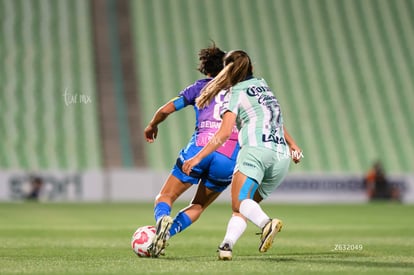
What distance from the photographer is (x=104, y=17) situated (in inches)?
1286

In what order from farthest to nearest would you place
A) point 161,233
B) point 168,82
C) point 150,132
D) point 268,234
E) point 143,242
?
1. point 168,82
2. point 150,132
3. point 143,242
4. point 161,233
5. point 268,234

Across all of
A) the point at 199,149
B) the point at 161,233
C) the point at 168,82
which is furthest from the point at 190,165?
the point at 168,82

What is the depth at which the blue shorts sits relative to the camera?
8.48 metres

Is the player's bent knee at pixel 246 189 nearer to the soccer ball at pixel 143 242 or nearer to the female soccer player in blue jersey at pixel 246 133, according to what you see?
the female soccer player in blue jersey at pixel 246 133

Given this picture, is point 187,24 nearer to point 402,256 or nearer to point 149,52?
point 149,52

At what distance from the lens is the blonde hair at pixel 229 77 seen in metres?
7.84

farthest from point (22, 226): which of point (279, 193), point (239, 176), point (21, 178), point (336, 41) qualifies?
point (336, 41)

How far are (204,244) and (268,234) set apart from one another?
11.2ft

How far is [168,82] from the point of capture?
3089 cm

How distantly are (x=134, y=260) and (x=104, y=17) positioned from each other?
25.4 m

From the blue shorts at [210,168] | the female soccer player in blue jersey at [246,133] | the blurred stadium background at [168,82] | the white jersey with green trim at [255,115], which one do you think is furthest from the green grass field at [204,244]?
the blurred stadium background at [168,82]

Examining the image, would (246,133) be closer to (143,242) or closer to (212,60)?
(212,60)

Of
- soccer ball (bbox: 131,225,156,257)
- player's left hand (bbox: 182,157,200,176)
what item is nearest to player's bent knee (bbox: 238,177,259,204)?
player's left hand (bbox: 182,157,200,176)

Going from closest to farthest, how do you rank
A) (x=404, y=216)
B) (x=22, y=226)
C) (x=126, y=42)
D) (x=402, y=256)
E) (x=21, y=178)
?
(x=402, y=256) → (x=22, y=226) → (x=404, y=216) → (x=21, y=178) → (x=126, y=42)
